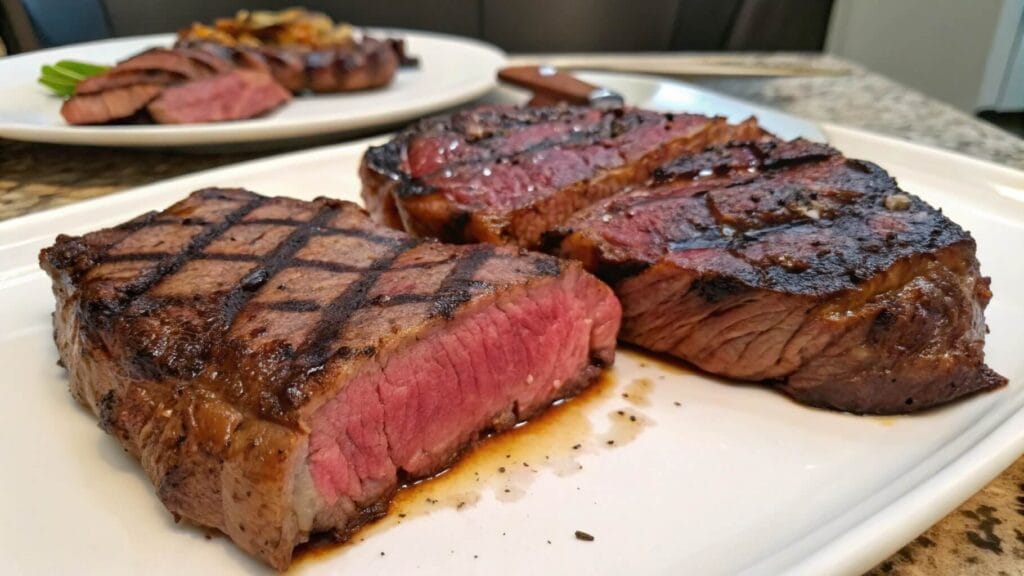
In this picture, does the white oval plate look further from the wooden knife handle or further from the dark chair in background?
the dark chair in background

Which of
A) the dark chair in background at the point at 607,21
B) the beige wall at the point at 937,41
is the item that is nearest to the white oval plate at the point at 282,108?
the dark chair in background at the point at 607,21

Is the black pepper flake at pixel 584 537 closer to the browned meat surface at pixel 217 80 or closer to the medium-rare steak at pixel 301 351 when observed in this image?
the medium-rare steak at pixel 301 351

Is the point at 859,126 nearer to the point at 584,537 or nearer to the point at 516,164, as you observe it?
the point at 516,164

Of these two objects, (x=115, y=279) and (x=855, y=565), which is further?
(x=115, y=279)

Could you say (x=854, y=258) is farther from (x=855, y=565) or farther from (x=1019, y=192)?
(x=1019, y=192)

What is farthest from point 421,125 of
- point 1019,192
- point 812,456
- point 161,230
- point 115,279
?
point 1019,192

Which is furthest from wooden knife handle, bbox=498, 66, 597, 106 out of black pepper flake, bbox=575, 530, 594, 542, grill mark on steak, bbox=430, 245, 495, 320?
black pepper flake, bbox=575, 530, 594, 542
